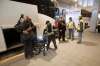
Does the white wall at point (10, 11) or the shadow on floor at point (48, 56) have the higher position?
the white wall at point (10, 11)

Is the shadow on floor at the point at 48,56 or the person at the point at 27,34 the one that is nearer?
the person at the point at 27,34

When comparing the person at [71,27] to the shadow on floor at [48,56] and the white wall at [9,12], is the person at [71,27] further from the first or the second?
the white wall at [9,12]

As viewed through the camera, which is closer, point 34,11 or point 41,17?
point 34,11

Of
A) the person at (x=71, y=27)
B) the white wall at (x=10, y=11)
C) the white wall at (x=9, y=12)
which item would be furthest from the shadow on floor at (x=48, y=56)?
the person at (x=71, y=27)

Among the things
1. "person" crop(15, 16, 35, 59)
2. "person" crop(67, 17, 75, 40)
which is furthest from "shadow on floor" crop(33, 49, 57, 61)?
"person" crop(67, 17, 75, 40)

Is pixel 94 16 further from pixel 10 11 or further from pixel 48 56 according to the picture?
pixel 10 11

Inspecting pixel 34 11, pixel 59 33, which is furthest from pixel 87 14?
pixel 34 11

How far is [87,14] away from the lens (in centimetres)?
2125

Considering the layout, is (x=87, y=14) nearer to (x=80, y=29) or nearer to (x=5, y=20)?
(x=80, y=29)

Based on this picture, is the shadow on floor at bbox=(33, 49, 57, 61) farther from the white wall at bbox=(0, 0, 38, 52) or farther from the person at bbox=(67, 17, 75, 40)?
the person at bbox=(67, 17, 75, 40)

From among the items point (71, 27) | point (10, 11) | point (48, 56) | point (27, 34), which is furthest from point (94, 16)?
point (27, 34)

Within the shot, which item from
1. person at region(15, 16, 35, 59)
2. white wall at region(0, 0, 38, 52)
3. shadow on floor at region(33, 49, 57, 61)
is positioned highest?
white wall at region(0, 0, 38, 52)

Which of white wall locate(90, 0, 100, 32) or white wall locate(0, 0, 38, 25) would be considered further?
white wall locate(90, 0, 100, 32)

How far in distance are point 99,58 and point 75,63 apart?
1306 millimetres
